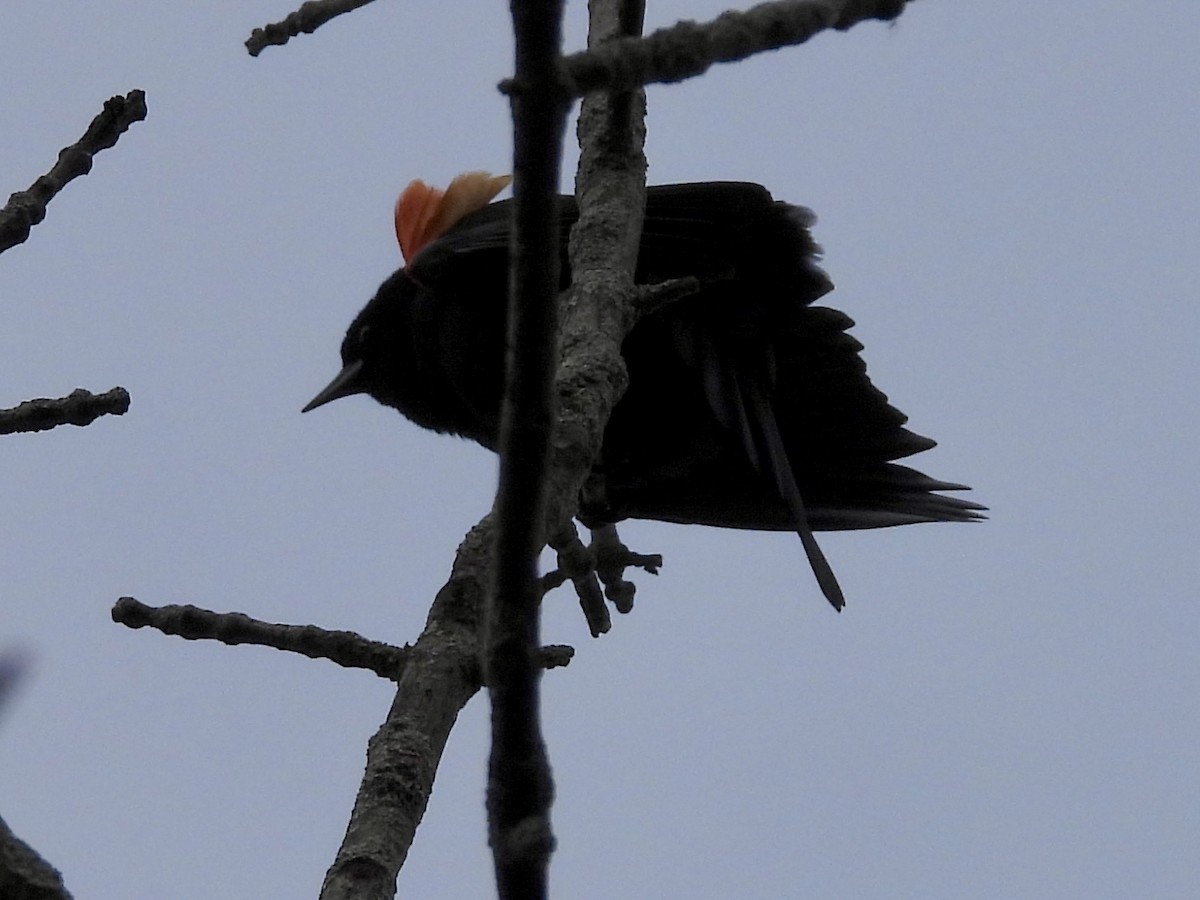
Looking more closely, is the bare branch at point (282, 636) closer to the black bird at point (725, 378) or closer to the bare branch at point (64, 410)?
the bare branch at point (64, 410)

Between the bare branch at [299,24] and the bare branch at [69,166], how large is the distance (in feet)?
1.90

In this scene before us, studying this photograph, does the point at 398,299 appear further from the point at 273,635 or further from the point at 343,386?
the point at 273,635

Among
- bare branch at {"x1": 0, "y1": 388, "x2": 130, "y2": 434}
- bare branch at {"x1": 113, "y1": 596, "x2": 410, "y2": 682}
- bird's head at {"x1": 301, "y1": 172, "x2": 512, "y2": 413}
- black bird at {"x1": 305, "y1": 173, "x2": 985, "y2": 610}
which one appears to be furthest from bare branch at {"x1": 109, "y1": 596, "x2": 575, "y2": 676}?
bird's head at {"x1": 301, "y1": 172, "x2": 512, "y2": 413}

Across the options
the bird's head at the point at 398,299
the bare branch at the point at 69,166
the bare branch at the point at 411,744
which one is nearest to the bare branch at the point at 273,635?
the bare branch at the point at 411,744

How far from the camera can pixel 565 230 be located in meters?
4.07

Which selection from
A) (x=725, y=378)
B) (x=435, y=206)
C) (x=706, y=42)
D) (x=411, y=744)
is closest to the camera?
(x=706, y=42)

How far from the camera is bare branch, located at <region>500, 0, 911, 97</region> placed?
122 centimetres

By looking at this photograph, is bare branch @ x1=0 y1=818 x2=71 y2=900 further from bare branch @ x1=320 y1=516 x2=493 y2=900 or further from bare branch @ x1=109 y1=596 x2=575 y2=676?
bare branch @ x1=109 y1=596 x2=575 y2=676

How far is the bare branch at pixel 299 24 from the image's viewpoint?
9.53 ft

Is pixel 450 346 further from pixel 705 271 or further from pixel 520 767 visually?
pixel 520 767

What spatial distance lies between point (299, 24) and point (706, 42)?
1.81 metres

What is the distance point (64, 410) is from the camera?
221 cm

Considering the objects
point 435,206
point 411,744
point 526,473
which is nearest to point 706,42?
point 526,473

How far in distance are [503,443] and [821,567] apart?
2206mm
